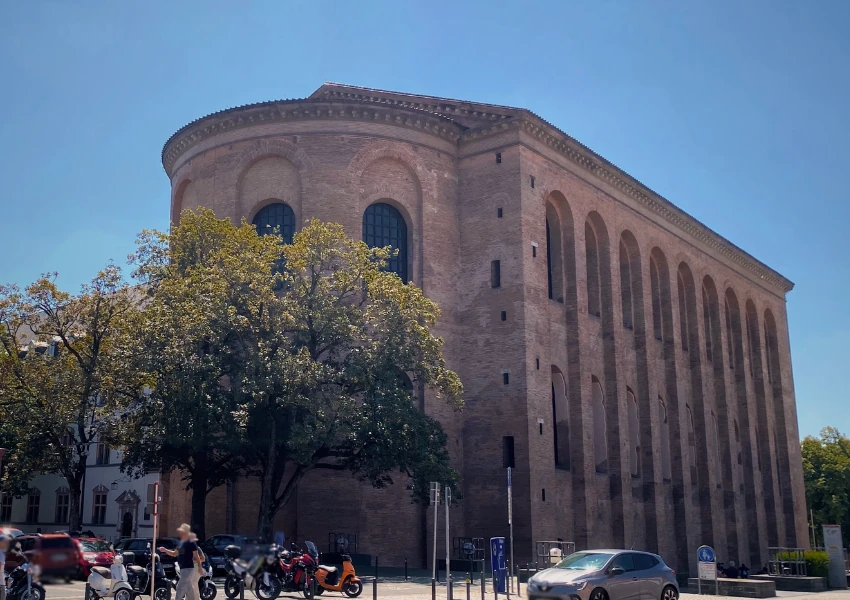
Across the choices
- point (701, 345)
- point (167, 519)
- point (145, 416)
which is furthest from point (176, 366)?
point (701, 345)

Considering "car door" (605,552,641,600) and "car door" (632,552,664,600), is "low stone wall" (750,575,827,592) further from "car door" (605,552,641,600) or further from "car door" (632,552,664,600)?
"car door" (605,552,641,600)

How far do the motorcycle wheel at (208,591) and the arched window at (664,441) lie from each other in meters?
27.2

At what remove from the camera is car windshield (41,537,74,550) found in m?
6.20

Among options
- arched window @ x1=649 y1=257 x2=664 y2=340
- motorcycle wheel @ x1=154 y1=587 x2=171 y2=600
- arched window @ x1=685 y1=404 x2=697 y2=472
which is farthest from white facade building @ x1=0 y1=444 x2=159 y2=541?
arched window @ x1=685 y1=404 x2=697 y2=472

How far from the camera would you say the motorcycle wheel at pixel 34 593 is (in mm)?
15148

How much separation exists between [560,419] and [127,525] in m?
19.5

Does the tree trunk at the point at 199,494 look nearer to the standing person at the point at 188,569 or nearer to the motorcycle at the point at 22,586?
the motorcycle at the point at 22,586

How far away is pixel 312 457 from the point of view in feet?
80.1

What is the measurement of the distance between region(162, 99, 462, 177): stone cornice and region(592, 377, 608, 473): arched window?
11815 mm

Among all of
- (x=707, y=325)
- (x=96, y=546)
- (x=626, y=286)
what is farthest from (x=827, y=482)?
(x=96, y=546)

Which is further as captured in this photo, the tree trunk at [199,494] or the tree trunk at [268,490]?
the tree trunk at [199,494]

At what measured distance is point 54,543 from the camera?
6242mm

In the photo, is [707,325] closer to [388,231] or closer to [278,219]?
[388,231]

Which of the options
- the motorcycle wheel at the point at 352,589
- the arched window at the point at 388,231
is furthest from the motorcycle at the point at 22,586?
the arched window at the point at 388,231
